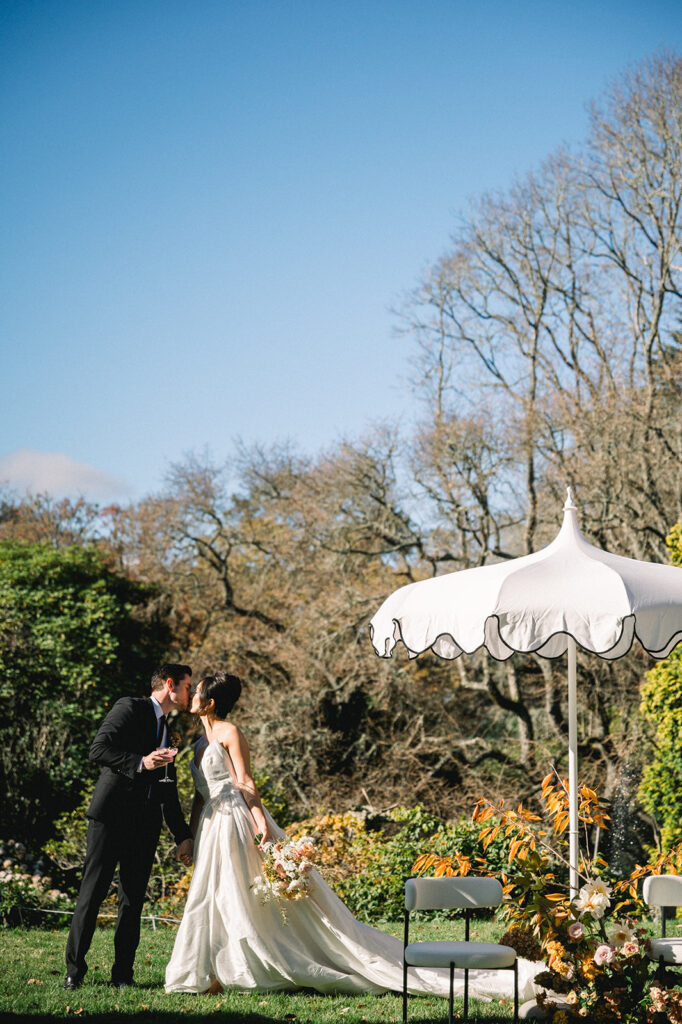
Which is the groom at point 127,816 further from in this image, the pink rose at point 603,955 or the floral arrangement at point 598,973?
the pink rose at point 603,955

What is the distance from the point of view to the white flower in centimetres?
407

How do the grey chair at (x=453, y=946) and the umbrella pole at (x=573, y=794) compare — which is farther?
the umbrella pole at (x=573, y=794)

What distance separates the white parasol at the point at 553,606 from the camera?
4461 mm

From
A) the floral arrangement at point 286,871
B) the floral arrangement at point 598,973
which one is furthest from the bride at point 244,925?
the floral arrangement at point 598,973

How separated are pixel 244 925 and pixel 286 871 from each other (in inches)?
15.5

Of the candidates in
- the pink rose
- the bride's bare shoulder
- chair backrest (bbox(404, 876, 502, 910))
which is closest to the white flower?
the pink rose

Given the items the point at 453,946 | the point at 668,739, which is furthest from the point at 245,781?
the point at 668,739

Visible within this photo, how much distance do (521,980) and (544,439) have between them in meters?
9.88

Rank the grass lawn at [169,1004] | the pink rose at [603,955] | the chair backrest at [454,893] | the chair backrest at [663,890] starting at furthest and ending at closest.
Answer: the chair backrest at [663,890] < the chair backrest at [454,893] < the grass lawn at [169,1004] < the pink rose at [603,955]

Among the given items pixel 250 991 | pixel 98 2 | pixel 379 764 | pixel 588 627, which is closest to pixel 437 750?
pixel 379 764

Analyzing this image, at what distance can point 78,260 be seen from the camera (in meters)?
11.9

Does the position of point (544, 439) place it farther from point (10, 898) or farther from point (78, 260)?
point (10, 898)

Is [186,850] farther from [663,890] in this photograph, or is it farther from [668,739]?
[668,739]

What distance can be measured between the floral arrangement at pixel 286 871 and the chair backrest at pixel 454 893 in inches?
26.4
